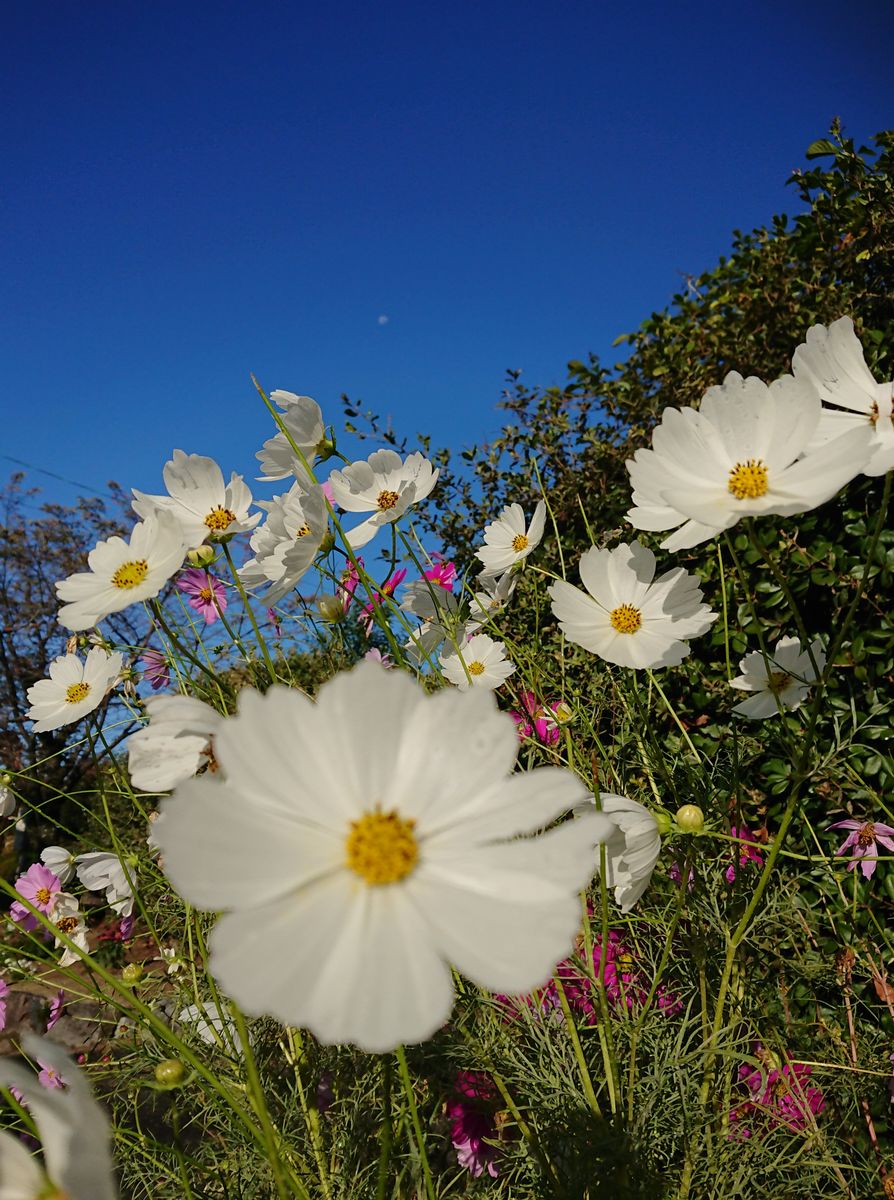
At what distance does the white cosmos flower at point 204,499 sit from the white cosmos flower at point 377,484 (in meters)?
0.15

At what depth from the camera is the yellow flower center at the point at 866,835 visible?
3.29 feet

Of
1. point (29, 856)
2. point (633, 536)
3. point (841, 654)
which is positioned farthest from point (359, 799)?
point (29, 856)

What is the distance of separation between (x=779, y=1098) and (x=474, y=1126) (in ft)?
1.14

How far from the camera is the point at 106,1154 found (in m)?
0.28

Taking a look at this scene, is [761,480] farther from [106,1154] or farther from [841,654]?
[841,654]

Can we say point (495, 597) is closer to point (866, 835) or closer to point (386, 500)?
point (386, 500)

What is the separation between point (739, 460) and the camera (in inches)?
22.6

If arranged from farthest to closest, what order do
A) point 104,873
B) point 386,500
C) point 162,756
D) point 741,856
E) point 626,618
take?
point 104,873 → point 386,500 → point 741,856 → point 626,618 → point 162,756

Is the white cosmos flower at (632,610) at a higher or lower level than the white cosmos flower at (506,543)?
lower

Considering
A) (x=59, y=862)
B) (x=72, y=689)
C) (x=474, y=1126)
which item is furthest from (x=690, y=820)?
(x=59, y=862)

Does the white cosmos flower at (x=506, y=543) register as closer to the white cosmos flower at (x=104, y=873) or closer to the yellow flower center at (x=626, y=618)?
the yellow flower center at (x=626, y=618)

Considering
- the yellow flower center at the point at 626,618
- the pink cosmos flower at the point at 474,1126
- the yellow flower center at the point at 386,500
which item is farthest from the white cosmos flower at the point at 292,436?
the pink cosmos flower at the point at 474,1126

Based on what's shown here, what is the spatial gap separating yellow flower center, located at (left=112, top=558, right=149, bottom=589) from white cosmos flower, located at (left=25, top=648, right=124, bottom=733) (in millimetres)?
163

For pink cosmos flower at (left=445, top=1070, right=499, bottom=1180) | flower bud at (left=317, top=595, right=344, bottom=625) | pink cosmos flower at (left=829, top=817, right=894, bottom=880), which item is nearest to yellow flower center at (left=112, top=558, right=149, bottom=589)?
flower bud at (left=317, top=595, right=344, bottom=625)
